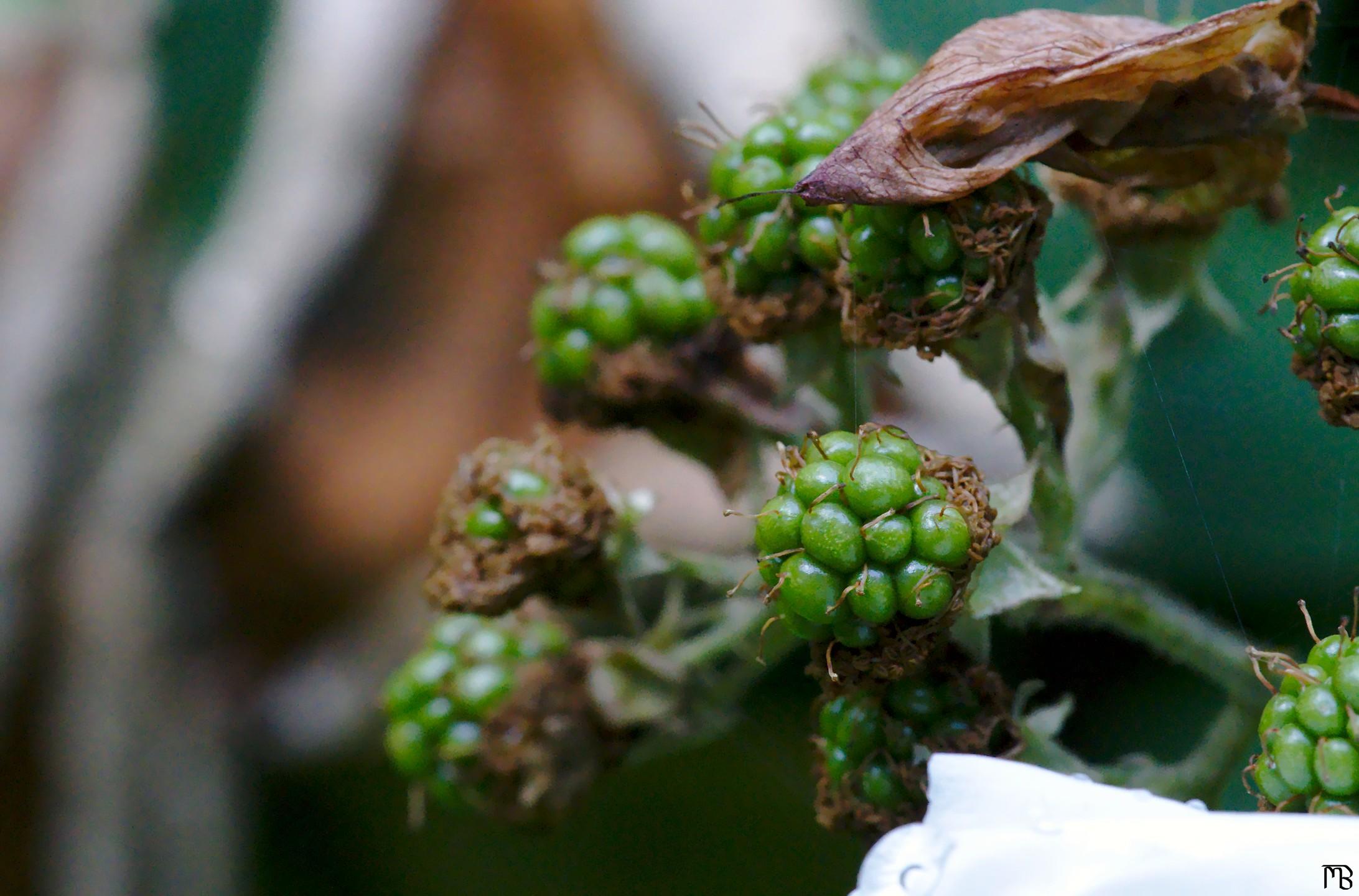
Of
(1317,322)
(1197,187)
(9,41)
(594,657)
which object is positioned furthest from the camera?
(9,41)

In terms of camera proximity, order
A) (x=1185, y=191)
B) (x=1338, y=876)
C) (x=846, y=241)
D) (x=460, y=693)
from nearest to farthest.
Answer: (x=1338, y=876) < (x=846, y=241) < (x=1185, y=191) < (x=460, y=693)

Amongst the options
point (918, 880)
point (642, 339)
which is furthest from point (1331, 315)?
point (642, 339)

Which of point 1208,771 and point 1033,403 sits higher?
point 1033,403

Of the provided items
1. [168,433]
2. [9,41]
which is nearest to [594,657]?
[168,433]

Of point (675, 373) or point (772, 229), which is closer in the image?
point (772, 229)

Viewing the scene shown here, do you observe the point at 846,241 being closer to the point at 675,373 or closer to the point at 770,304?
the point at 770,304

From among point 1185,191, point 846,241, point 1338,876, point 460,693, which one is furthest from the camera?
point 460,693

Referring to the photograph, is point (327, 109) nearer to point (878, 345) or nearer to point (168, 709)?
point (168, 709)
